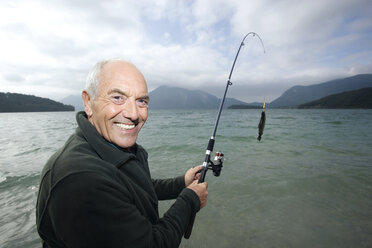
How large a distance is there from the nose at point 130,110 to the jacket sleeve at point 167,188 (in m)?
1.34

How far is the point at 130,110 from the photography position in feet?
6.66

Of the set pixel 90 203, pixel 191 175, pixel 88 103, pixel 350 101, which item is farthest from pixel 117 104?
pixel 350 101

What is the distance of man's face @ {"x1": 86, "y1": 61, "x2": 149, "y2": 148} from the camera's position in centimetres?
196

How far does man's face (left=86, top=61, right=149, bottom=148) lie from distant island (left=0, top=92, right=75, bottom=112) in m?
202

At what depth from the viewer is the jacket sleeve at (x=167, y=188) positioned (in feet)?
9.48

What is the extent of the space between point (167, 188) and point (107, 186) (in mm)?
1743

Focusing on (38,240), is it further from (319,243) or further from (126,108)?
(319,243)

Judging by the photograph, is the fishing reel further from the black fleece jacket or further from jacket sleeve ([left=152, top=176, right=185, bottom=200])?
the black fleece jacket

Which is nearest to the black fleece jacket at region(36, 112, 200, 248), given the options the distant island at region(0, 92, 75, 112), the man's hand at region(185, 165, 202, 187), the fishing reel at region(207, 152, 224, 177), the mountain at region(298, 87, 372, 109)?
the man's hand at region(185, 165, 202, 187)

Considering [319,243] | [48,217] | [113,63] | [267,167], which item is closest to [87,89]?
[113,63]

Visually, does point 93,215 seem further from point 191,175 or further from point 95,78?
point 191,175

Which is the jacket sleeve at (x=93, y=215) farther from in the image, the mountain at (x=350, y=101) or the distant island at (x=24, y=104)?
the distant island at (x=24, y=104)

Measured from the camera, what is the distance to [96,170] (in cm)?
130

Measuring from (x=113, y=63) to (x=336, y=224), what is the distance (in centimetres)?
592
